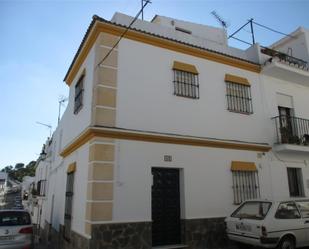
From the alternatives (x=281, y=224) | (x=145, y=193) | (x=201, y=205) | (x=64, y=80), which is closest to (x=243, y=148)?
(x=201, y=205)

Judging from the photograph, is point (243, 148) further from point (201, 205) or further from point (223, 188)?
point (201, 205)

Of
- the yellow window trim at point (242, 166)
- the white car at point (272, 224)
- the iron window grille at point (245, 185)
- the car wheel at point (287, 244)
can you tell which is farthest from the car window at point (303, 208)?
the yellow window trim at point (242, 166)

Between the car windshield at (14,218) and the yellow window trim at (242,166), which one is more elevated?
the yellow window trim at (242,166)

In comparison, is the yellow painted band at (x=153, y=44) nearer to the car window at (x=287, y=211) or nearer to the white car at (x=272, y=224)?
the white car at (x=272, y=224)

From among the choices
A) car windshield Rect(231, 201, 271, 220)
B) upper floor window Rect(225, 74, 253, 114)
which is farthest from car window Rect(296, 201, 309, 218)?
upper floor window Rect(225, 74, 253, 114)

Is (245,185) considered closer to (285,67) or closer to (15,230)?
(285,67)

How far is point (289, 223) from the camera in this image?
7828 millimetres

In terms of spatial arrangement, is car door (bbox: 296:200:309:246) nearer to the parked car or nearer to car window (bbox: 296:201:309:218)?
car window (bbox: 296:201:309:218)

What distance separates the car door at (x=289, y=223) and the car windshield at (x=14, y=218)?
7374mm

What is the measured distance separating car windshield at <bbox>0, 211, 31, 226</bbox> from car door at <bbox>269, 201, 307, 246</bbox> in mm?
7374

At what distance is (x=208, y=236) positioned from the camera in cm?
925

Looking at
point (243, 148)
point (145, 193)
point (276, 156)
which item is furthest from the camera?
point (276, 156)

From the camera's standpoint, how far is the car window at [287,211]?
7.83m

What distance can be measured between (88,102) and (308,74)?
960 cm
